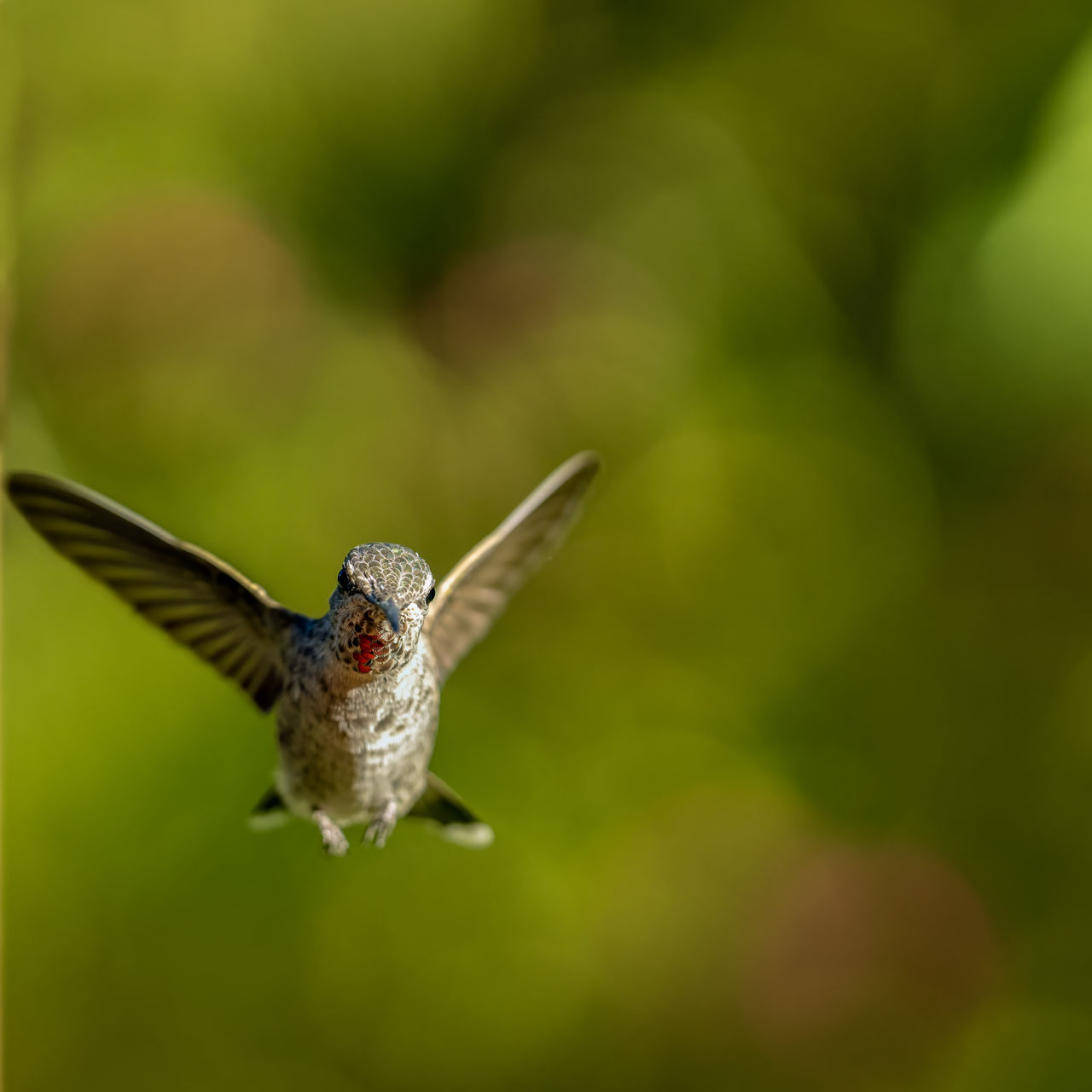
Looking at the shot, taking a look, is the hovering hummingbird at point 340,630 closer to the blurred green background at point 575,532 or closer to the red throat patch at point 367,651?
the red throat patch at point 367,651

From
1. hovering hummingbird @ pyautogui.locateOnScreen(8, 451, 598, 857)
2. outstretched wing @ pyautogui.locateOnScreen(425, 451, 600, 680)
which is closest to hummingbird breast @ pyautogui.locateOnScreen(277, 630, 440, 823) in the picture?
hovering hummingbird @ pyautogui.locateOnScreen(8, 451, 598, 857)

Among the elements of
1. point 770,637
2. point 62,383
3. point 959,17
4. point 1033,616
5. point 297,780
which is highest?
point 959,17

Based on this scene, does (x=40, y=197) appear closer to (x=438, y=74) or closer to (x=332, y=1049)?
(x=438, y=74)

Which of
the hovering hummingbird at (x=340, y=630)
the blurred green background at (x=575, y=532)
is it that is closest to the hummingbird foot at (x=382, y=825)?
the hovering hummingbird at (x=340, y=630)

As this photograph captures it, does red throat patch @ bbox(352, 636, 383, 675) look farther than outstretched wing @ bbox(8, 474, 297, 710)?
No

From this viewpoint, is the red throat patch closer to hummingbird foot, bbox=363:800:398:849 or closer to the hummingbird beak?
the hummingbird beak

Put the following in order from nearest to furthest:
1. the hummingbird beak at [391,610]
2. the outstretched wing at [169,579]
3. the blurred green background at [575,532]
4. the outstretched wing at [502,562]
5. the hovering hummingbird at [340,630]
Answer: the hummingbird beak at [391,610], the hovering hummingbird at [340,630], the outstretched wing at [169,579], the outstretched wing at [502,562], the blurred green background at [575,532]

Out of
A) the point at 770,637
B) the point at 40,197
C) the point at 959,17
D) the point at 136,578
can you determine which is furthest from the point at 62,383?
the point at 959,17
